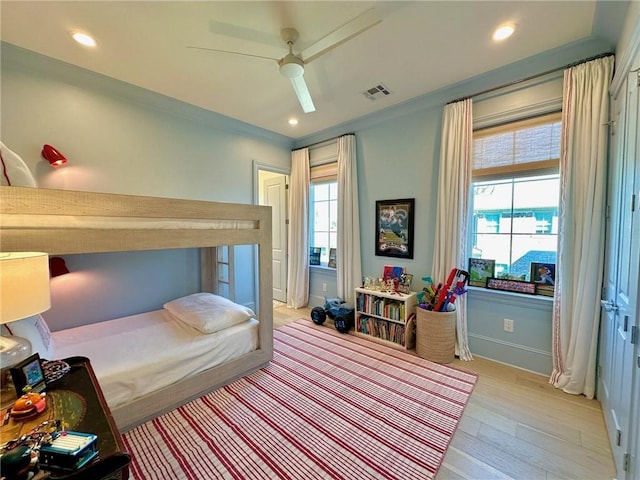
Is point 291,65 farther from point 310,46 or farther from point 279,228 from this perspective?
point 279,228

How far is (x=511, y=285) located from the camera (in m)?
2.52

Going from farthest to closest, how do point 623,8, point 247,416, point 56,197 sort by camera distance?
point 247,416 < point 623,8 < point 56,197

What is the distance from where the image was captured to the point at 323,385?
221 centimetres

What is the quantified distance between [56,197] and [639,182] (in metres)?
2.97

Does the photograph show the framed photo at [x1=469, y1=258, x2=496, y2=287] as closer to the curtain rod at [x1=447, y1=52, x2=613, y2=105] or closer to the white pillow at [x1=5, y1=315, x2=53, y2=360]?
the curtain rod at [x1=447, y1=52, x2=613, y2=105]

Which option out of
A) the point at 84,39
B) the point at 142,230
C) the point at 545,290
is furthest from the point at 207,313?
the point at 545,290

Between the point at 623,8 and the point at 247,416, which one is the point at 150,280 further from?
the point at 623,8

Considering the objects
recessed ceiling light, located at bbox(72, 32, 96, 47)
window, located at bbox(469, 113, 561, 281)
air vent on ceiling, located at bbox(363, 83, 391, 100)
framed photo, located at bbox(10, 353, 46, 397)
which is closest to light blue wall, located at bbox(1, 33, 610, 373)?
window, located at bbox(469, 113, 561, 281)

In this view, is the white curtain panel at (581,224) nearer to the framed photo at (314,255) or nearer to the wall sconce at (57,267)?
the framed photo at (314,255)

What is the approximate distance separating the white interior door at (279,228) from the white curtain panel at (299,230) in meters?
0.27

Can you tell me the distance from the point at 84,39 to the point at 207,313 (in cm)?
238

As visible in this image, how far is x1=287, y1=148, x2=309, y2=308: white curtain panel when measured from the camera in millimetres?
4082

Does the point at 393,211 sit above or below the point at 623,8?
below

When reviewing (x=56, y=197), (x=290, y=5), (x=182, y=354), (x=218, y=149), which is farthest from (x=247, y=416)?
(x=218, y=149)
